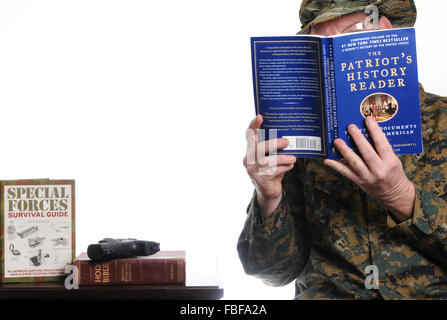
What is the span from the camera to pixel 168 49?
184 cm

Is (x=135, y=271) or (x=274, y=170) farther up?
(x=274, y=170)

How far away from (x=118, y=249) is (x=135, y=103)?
75cm

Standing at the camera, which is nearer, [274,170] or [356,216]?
[274,170]

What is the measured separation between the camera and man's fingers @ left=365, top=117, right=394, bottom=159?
3.65 feet

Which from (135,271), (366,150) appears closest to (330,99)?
(366,150)

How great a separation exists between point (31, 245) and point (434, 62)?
142cm

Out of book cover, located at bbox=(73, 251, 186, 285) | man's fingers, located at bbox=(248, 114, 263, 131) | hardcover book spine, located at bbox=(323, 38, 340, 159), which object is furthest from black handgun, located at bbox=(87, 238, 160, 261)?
hardcover book spine, located at bbox=(323, 38, 340, 159)

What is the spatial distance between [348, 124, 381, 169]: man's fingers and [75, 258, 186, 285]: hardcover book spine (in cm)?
46

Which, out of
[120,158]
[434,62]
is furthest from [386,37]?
[120,158]

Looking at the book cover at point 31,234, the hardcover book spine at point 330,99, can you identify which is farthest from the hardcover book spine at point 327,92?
the book cover at point 31,234

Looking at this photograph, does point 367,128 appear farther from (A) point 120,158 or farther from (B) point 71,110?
(B) point 71,110

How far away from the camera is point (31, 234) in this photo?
1.21 metres

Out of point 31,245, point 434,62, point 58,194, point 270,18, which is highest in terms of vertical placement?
point 270,18

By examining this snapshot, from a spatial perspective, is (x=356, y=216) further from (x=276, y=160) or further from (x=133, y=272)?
(x=133, y=272)
